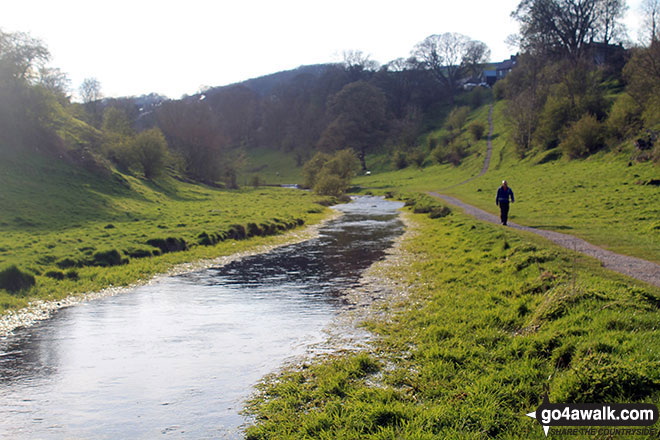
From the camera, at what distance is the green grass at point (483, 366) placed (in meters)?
6.45

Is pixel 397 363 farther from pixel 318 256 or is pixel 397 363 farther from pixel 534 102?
pixel 534 102

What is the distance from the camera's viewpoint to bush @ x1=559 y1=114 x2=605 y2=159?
172 feet

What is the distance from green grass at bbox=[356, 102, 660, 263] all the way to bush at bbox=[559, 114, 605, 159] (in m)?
1.98

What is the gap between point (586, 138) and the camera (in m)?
52.9

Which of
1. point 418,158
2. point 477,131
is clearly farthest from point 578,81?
point 418,158

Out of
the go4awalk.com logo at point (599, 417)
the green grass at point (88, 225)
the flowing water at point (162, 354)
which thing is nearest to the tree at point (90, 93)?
the green grass at point (88, 225)

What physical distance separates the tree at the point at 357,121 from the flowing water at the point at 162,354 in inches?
A: 3946

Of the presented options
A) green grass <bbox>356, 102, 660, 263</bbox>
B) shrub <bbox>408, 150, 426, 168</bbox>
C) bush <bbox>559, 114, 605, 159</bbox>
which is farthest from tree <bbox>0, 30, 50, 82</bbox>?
shrub <bbox>408, 150, 426, 168</bbox>

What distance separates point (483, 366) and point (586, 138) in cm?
5397

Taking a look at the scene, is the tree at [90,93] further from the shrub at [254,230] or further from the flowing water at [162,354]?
the flowing water at [162,354]

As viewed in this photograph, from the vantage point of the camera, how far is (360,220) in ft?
124

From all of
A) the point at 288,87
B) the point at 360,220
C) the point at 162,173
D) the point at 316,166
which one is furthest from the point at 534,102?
the point at 288,87

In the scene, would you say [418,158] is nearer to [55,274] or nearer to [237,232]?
[237,232]

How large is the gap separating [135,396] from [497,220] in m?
24.9
